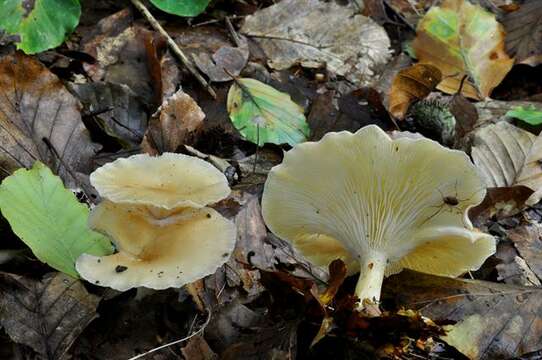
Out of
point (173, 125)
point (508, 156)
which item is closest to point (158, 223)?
point (173, 125)

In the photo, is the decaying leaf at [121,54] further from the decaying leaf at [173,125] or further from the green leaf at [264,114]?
the green leaf at [264,114]

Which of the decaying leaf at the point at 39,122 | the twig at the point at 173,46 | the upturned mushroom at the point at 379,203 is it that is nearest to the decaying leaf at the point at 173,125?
the decaying leaf at the point at 39,122

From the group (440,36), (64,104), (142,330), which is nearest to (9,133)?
(64,104)

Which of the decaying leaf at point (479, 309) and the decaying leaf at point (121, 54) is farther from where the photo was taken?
the decaying leaf at point (121, 54)

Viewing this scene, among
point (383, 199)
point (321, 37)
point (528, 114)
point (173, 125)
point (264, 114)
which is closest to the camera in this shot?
point (383, 199)

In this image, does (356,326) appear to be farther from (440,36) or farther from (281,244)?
(440,36)

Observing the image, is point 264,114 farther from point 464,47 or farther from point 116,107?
point 464,47
